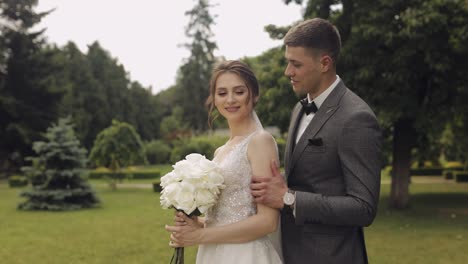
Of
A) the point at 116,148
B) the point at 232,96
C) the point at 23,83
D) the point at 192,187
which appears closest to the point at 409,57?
the point at 232,96

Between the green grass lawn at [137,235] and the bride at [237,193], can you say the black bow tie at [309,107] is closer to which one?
the bride at [237,193]

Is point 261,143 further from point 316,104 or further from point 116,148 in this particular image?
point 116,148

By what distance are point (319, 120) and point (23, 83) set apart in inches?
1625

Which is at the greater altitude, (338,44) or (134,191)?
Answer: (338,44)

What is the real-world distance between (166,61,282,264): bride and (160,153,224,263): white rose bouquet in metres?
0.09

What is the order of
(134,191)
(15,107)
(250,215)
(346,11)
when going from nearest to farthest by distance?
(250,215), (346,11), (134,191), (15,107)

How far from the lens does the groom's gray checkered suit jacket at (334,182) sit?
2.62 metres

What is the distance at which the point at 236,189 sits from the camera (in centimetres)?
331

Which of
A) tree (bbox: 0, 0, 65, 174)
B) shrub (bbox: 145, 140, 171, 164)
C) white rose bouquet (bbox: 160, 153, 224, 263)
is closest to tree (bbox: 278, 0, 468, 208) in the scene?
white rose bouquet (bbox: 160, 153, 224, 263)

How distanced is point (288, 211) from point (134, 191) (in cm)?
2427

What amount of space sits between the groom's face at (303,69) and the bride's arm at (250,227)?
17.2 inches

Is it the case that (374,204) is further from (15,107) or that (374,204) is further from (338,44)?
(15,107)

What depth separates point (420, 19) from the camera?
43.0ft

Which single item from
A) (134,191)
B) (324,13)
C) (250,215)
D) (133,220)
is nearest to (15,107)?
(134,191)
